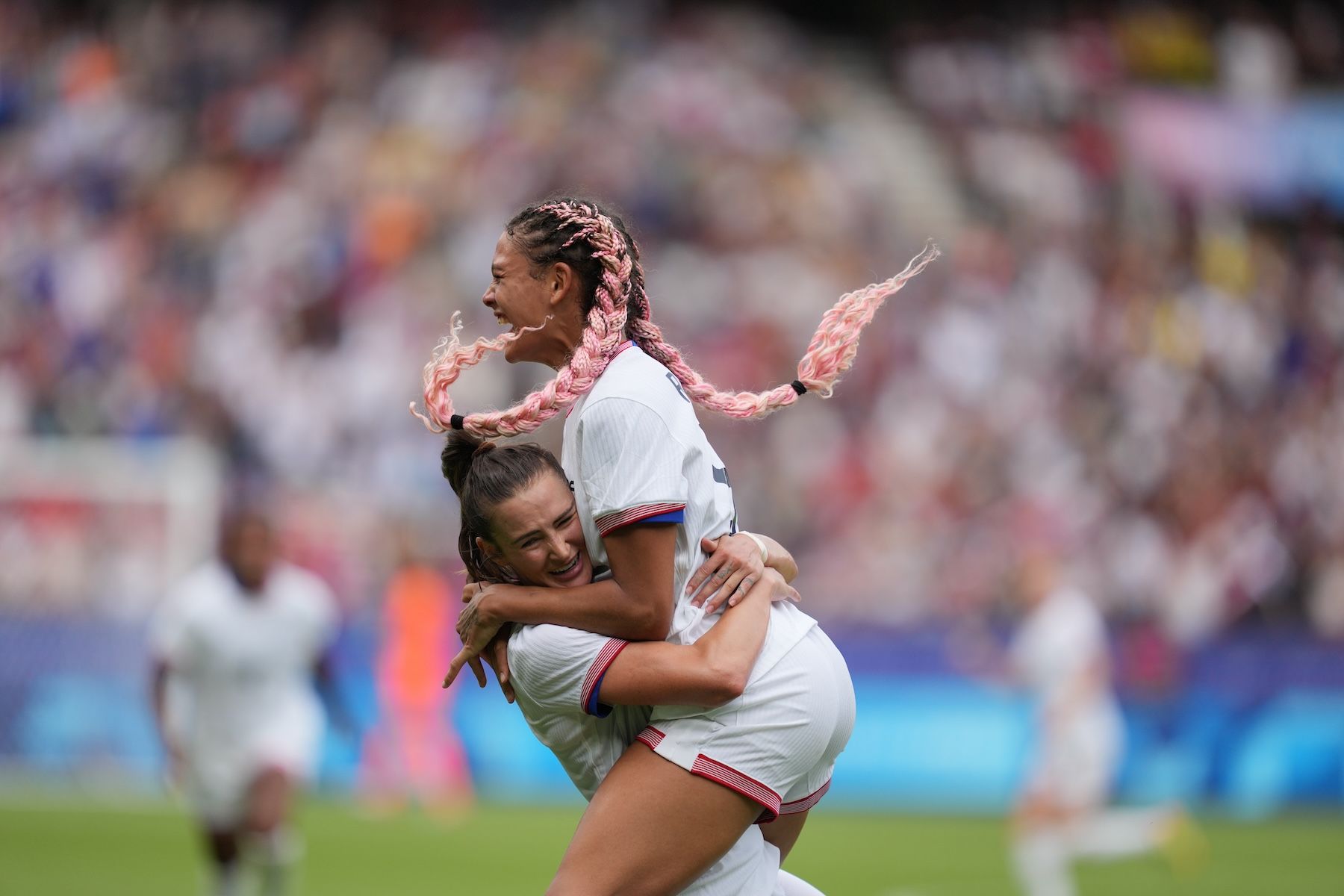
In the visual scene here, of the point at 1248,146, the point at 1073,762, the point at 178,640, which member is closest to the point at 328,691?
the point at 178,640

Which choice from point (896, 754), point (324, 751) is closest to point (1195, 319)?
point (896, 754)

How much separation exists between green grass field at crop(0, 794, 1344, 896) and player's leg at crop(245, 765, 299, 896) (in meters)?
1.42

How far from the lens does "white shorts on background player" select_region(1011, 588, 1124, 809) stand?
11.8m

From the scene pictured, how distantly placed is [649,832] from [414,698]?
11.7 meters

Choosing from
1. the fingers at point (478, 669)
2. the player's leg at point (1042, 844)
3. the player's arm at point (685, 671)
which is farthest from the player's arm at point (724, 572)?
the player's leg at point (1042, 844)

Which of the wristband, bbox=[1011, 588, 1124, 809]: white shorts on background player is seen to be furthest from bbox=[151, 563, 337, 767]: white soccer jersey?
the wristband

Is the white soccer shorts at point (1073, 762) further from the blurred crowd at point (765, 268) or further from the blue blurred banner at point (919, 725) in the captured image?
the blurred crowd at point (765, 268)

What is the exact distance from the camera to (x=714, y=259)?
20.5 metres

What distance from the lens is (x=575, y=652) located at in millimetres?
4402

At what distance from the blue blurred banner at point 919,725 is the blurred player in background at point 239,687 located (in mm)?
5956

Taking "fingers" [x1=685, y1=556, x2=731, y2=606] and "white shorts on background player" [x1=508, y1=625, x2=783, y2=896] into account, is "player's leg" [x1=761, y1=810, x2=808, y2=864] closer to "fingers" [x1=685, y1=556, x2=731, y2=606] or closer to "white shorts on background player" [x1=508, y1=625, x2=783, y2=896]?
"white shorts on background player" [x1=508, y1=625, x2=783, y2=896]

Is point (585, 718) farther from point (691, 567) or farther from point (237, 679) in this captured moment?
point (237, 679)

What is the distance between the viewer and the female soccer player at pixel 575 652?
437 centimetres

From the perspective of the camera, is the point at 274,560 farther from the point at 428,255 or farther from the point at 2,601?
the point at 428,255
